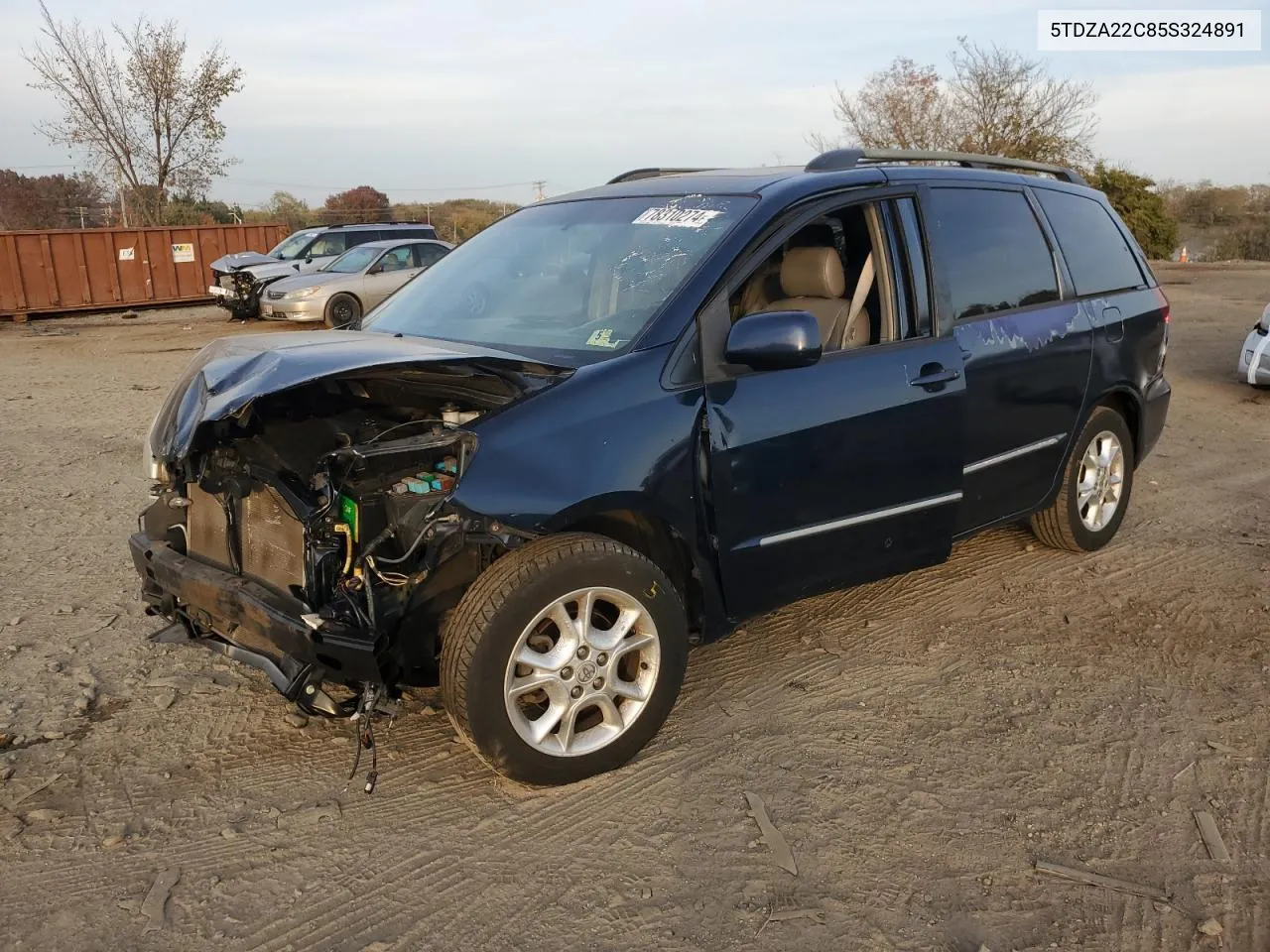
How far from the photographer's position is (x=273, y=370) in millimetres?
3020

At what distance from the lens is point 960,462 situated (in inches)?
167

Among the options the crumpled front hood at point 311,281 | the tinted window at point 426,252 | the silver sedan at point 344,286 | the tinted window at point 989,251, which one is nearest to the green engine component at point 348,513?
the tinted window at point 989,251

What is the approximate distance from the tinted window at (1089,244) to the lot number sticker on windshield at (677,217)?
211 cm

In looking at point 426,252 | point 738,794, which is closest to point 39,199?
point 426,252

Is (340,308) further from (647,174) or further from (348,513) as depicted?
(348,513)

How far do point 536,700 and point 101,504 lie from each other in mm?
4188

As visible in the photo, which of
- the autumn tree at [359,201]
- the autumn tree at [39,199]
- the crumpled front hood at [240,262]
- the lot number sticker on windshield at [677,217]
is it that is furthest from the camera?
the autumn tree at [359,201]

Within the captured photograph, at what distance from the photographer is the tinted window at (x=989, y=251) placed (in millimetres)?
4367

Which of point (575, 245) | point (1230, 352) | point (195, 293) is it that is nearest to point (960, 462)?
point (575, 245)

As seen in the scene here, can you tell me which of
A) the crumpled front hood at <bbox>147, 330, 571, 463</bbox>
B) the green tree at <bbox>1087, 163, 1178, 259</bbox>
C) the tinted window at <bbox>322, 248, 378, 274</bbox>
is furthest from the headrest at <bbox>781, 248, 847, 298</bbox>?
the green tree at <bbox>1087, 163, 1178, 259</bbox>

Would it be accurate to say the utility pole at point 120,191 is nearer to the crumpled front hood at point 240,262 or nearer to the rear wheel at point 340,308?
the crumpled front hood at point 240,262

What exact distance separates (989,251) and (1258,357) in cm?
735

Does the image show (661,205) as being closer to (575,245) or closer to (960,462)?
(575,245)

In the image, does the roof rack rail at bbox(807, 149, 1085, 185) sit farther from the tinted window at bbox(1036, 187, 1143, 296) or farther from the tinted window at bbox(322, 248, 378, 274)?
the tinted window at bbox(322, 248, 378, 274)
